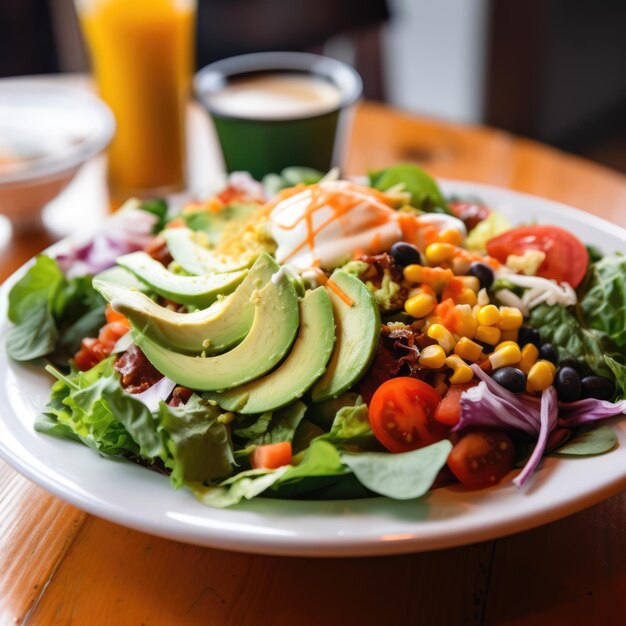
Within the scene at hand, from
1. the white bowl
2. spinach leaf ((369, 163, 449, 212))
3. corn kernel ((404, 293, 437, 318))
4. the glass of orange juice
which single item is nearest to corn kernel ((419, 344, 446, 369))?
corn kernel ((404, 293, 437, 318))

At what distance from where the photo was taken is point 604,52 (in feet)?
20.4

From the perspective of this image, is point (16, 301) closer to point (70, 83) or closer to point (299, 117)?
point (299, 117)

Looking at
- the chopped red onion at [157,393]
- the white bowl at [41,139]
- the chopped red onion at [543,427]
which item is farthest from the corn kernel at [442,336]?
the white bowl at [41,139]

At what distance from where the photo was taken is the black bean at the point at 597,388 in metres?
1.76

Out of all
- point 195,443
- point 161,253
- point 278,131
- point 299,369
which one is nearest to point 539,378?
point 299,369

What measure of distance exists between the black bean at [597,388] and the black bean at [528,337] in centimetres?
14

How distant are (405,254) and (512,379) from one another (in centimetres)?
37

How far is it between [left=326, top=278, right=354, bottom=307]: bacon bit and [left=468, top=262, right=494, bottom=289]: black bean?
0.34 m

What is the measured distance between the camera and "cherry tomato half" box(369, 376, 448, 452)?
5.27ft

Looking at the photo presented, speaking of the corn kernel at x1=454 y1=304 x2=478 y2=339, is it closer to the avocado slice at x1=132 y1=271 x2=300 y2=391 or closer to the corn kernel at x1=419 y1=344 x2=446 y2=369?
the corn kernel at x1=419 y1=344 x2=446 y2=369

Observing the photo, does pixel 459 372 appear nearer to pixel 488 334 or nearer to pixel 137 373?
pixel 488 334

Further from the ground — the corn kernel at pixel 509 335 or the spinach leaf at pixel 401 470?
the spinach leaf at pixel 401 470

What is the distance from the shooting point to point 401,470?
146cm

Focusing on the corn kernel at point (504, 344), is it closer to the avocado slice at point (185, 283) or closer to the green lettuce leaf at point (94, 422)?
the avocado slice at point (185, 283)
